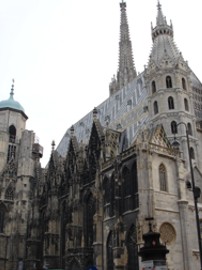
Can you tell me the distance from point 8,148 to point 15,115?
7.43 m

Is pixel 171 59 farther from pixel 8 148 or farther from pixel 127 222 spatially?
pixel 8 148

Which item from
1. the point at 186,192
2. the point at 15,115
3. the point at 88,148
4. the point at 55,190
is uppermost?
the point at 15,115

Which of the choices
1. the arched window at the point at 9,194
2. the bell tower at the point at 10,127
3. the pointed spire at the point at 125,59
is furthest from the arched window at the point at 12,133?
the pointed spire at the point at 125,59

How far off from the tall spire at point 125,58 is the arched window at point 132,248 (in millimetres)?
55144

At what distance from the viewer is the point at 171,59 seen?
52.2 m

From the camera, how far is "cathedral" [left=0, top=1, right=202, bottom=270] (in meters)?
40.4

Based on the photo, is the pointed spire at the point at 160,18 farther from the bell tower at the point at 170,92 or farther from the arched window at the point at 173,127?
the arched window at the point at 173,127

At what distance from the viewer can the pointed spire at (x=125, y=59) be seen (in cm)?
9381

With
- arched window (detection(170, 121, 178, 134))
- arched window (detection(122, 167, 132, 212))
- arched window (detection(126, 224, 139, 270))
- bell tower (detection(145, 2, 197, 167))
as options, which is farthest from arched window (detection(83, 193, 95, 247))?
arched window (detection(170, 121, 178, 134))

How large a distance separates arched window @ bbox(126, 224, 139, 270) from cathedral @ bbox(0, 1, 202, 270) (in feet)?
0.35

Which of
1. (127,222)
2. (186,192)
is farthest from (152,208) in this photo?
(186,192)

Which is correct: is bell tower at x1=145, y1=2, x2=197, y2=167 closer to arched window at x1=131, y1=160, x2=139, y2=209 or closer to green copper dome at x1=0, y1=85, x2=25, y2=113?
arched window at x1=131, y1=160, x2=139, y2=209

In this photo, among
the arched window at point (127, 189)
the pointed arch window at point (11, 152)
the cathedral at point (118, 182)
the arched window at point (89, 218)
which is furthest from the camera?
the pointed arch window at point (11, 152)

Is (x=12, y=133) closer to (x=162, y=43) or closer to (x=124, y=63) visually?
(x=124, y=63)
